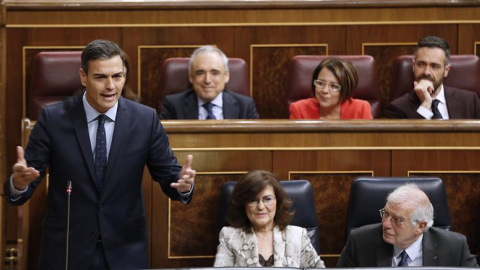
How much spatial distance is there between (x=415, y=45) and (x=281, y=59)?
1.05 ft

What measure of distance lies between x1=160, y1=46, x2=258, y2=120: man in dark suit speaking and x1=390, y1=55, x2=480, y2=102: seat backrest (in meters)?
0.35

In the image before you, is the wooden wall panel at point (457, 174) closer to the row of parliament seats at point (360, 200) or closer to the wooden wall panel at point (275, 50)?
the row of parliament seats at point (360, 200)

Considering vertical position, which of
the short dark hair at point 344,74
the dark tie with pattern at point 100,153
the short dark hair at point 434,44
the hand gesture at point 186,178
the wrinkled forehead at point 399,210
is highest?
the short dark hair at point 434,44

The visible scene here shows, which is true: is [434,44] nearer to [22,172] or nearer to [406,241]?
[406,241]

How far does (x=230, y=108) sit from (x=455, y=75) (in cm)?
54

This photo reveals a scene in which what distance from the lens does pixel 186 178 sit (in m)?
1.18

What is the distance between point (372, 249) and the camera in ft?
4.47

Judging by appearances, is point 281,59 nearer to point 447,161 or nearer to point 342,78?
point 342,78

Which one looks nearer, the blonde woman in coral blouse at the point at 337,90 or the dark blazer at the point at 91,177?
the dark blazer at the point at 91,177

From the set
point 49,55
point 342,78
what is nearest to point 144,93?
point 49,55

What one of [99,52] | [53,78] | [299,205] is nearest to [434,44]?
[299,205]

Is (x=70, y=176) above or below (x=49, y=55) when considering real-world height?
below

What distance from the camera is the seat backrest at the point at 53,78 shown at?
1.91 metres

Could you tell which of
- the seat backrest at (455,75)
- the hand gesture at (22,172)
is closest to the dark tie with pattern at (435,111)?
the seat backrest at (455,75)
